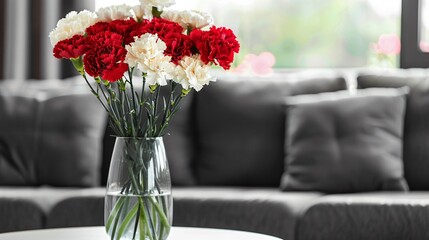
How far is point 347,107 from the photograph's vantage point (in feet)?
11.0

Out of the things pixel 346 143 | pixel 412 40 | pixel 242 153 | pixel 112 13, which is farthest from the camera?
pixel 412 40

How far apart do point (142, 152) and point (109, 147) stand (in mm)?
1776

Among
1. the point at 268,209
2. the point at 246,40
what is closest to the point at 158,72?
the point at 268,209

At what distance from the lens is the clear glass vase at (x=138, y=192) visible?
181 cm

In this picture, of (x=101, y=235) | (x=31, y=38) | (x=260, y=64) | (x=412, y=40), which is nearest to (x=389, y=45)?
(x=412, y=40)

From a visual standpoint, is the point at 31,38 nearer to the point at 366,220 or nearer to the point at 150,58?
the point at 366,220

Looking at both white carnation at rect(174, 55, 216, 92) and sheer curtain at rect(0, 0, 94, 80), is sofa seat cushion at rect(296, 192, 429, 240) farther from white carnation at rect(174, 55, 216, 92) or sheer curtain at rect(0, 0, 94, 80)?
sheer curtain at rect(0, 0, 94, 80)

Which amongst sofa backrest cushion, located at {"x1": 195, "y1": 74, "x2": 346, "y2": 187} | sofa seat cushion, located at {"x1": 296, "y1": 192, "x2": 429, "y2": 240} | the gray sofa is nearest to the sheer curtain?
the gray sofa

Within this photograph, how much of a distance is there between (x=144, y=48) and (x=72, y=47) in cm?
15

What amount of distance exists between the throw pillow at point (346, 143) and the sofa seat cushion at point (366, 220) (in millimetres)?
340

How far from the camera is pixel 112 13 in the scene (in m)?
1.83

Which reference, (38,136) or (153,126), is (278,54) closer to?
(38,136)

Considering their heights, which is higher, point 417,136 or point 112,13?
point 112,13

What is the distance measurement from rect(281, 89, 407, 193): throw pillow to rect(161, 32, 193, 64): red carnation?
63.6 inches
